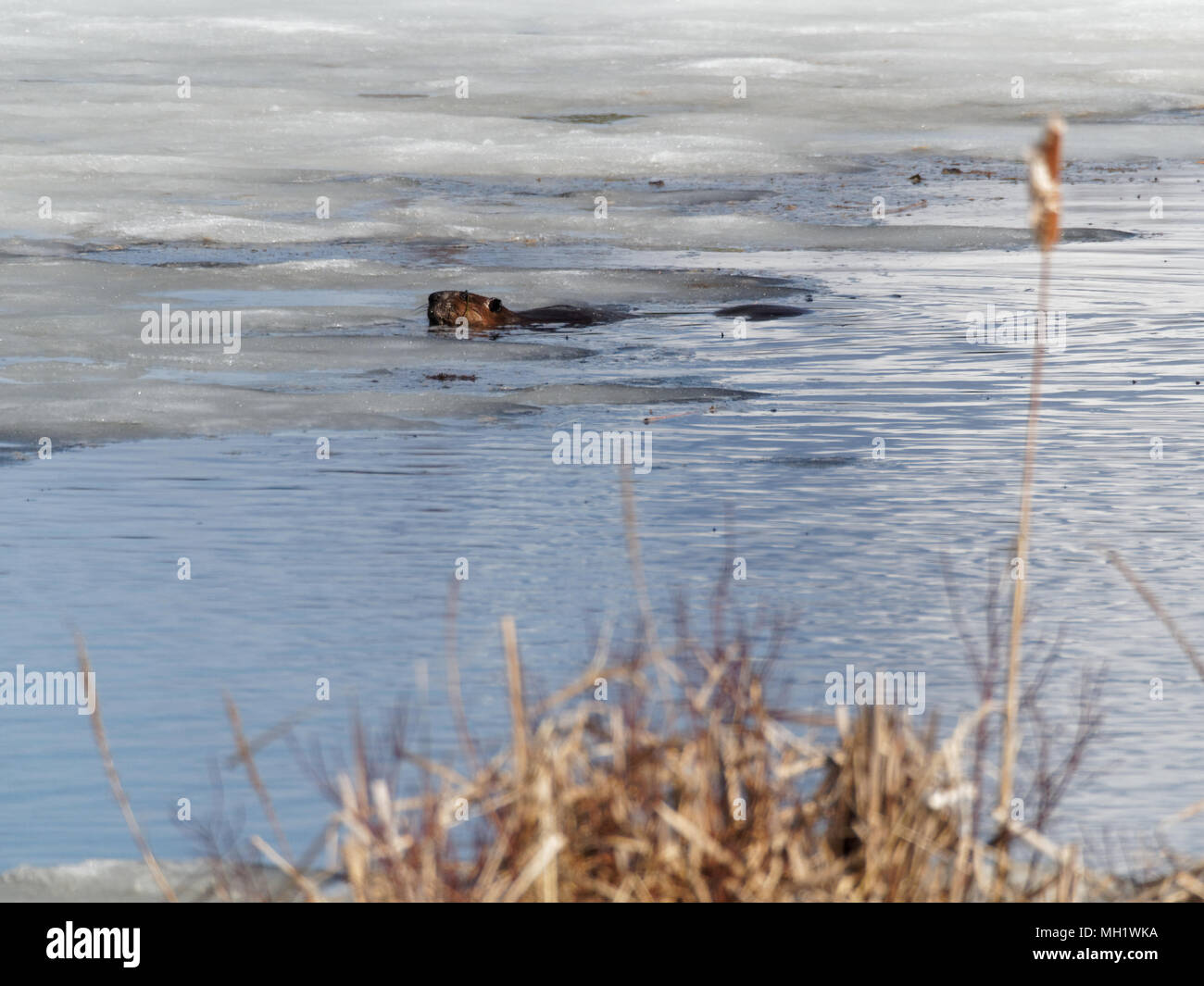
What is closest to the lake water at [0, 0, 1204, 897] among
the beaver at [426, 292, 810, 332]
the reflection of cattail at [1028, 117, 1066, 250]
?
the beaver at [426, 292, 810, 332]

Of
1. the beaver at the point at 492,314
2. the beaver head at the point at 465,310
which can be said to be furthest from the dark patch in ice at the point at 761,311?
the beaver head at the point at 465,310

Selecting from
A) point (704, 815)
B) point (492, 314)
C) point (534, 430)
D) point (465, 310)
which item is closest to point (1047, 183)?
point (704, 815)

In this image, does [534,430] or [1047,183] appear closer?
[1047,183]

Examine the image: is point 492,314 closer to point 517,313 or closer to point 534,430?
point 517,313

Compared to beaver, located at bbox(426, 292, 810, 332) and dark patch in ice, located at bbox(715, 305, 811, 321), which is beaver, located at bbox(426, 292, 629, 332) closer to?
beaver, located at bbox(426, 292, 810, 332)

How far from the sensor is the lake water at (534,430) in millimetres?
5922

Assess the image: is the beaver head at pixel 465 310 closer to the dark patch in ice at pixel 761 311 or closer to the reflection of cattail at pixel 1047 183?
the dark patch in ice at pixel 761 311

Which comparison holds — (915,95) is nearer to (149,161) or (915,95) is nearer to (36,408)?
(149,161)

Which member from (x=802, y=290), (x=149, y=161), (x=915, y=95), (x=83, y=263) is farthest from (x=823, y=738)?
(x=915, y=95)

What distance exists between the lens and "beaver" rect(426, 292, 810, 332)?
44.0 ft

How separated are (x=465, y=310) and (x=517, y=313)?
0.91 metres

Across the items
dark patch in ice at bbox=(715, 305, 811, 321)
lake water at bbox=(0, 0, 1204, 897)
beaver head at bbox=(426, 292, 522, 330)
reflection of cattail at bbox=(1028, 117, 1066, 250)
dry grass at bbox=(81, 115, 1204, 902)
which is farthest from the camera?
dark patch in ice at bbox=(715, 305, 811, 321)

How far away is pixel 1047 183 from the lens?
2922 mm
